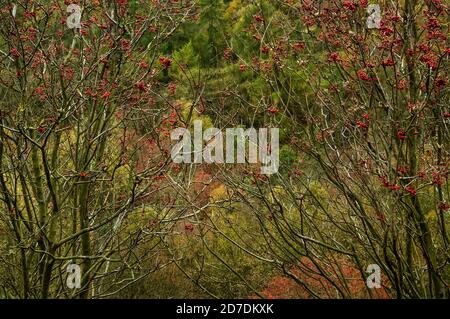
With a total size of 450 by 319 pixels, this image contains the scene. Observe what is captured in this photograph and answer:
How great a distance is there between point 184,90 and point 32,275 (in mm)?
12759

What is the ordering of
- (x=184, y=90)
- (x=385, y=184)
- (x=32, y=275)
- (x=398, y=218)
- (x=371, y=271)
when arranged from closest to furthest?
1. (x=385, y=184)
2. (x=398, y=218)
3. (x=371, y=271)
4. (x=32, y=275)
5. (x=184, y=90)

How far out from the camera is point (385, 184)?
4.40 m

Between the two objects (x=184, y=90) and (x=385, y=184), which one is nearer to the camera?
(x=385, y=184)

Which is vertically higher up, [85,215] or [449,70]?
[449,70]
